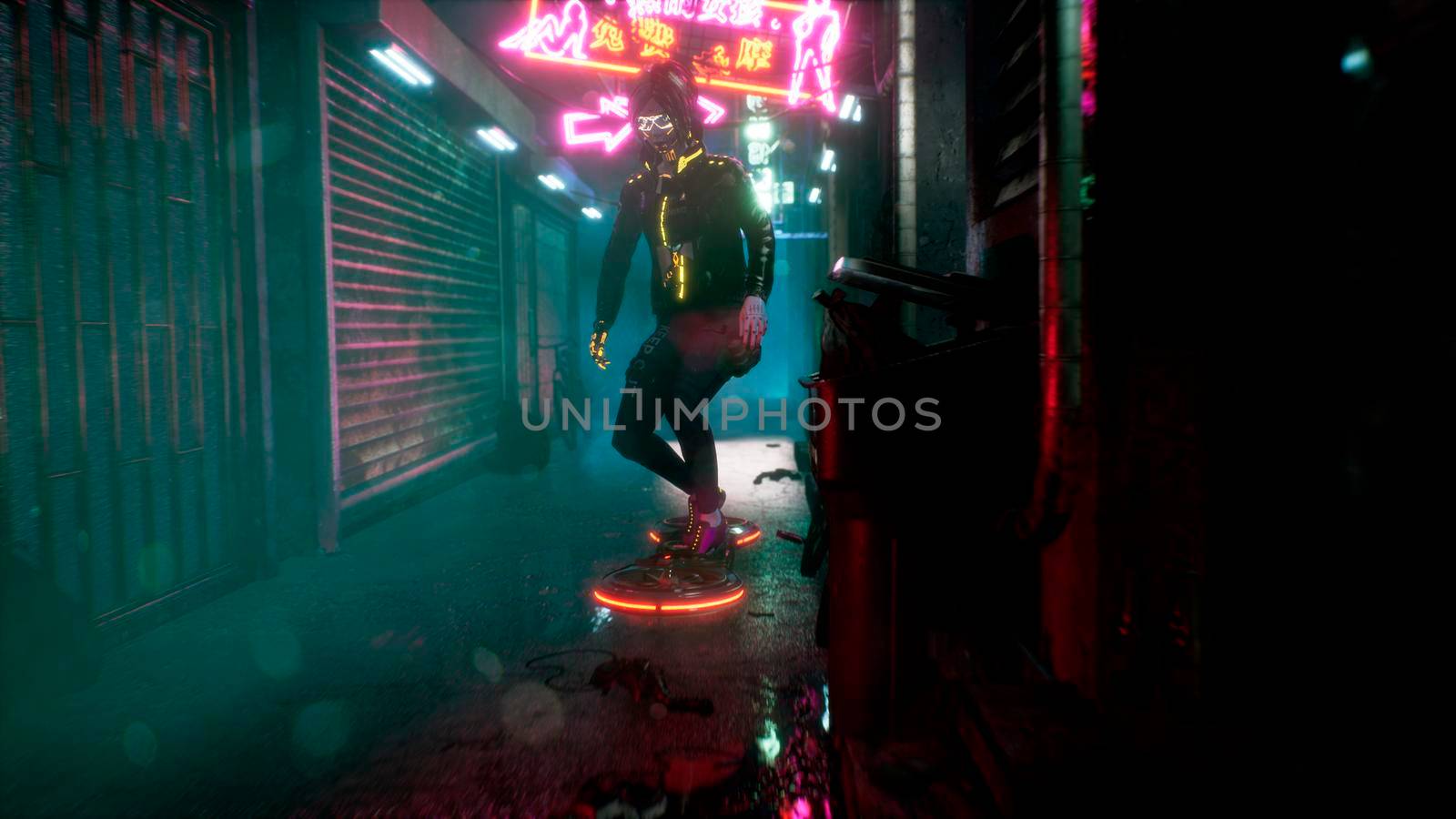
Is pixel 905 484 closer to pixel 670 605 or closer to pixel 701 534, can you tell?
pixel 670 605

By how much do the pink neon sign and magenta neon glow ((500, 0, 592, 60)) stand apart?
66.7 inches

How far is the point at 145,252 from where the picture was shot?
3.66 m

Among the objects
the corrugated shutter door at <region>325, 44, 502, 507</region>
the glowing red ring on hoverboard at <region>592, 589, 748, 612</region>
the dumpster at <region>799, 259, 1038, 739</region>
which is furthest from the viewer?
the corrugated shutter door at <region>325, 44, 502, 507</region>

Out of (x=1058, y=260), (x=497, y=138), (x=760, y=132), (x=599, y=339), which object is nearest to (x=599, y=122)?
(x=497, y=138)

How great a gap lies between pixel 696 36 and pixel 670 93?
194 inches

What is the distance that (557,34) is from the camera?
8.27m

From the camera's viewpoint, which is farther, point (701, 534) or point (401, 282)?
point (401, 282)

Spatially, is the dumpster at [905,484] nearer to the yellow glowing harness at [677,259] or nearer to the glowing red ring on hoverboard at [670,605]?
the glowing red ring on hoverboard at [670,605]

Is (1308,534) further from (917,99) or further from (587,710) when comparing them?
(917,99)

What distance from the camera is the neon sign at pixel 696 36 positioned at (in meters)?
8.09

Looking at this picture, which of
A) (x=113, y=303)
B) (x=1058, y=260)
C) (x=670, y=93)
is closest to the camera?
(x=1058, y=260)

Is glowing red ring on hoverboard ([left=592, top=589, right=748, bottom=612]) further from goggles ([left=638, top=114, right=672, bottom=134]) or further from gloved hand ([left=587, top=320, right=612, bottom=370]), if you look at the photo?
goggles ([left=638, top=114, right=672, bottom=134])

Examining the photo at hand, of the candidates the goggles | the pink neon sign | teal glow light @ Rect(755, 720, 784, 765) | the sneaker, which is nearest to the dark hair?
the goggles

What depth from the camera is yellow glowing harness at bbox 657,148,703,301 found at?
449 centimetres
